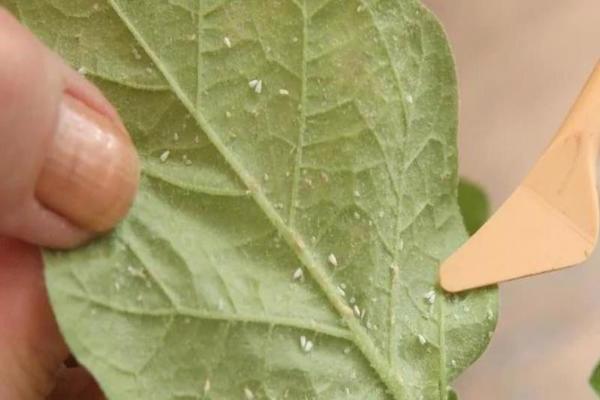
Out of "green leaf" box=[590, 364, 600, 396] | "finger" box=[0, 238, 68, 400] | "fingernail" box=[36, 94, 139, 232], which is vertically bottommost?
"green leaf" box=[590, 364, 600, 396]

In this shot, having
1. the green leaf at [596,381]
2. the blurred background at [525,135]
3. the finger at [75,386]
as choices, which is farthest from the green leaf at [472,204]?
the finger at [75,386]

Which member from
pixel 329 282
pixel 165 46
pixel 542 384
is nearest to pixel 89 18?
pixel 165 46

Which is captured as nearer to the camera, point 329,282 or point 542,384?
point 329,282

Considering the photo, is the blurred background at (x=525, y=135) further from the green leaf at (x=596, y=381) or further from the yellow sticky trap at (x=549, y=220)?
the yellow sticky trap at (x=549, y=220)

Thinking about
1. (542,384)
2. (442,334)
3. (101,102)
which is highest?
(101,102)

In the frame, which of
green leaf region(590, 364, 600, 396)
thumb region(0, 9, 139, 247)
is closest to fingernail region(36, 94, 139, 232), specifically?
thumb region(0, 9, 139, 247)

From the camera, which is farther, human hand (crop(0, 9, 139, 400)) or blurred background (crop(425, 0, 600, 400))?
blurred background (crop(425, 0, 600, 400))

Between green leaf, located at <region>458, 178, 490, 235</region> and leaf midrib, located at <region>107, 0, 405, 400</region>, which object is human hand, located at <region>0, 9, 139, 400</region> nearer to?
leaf midrib, located at <region>107, 0, 405, 400</region>

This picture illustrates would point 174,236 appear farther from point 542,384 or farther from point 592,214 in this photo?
point 542,384
